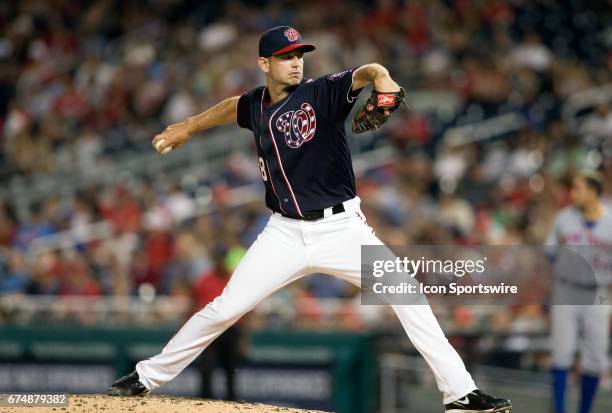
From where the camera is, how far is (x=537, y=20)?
48.8 feet

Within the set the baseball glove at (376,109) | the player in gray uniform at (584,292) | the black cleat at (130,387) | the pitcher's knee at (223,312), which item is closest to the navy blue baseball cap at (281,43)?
the baseball glove at (376,109)

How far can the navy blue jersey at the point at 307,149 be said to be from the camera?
220 inches

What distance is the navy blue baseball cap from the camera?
5.59m

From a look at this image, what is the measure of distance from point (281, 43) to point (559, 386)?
144 inches

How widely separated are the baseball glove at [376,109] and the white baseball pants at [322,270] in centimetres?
53

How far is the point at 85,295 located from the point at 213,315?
620 centimetres

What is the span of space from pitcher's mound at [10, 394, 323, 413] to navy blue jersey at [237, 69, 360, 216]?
3.86 ft

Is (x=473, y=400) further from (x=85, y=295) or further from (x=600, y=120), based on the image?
(x=600, y=120)

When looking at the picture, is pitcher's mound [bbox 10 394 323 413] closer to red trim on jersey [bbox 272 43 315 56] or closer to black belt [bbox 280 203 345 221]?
black belt [bbox 280 203 345 221]

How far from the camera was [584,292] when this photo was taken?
7852mm

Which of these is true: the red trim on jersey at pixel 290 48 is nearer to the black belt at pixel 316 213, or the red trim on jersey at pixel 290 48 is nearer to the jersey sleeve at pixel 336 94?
the jersey sleeve at pixel 336 94

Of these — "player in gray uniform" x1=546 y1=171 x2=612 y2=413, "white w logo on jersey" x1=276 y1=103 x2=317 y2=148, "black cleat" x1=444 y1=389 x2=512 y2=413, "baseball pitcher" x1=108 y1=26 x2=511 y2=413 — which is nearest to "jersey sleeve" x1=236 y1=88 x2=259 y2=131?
"baseball pitcher" x1=108 y1=26 x2=511 y2=413

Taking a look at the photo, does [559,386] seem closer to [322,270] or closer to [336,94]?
[322,270]

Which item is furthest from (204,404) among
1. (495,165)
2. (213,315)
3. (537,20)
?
(537,20)
